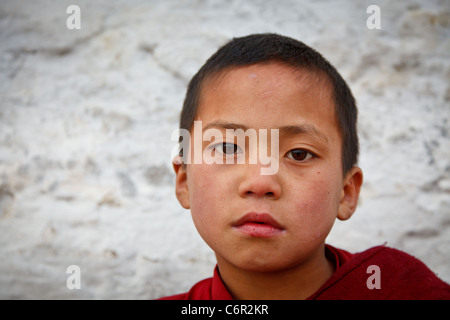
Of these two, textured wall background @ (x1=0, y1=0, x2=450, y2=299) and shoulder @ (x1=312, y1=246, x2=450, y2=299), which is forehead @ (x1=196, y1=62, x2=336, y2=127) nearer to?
shoulder @ (x1=312, y1=246, x2=450, y2=299)

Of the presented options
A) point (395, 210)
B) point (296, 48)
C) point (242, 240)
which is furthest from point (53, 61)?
point (395, 210)

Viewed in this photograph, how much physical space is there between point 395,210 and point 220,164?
1229 mm

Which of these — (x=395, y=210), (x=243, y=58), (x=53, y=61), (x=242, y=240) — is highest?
(x=53, y=61)

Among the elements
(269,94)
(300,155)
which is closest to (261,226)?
(300,155)

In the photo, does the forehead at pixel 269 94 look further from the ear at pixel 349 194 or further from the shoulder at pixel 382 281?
the shoulder at pixel 382 281

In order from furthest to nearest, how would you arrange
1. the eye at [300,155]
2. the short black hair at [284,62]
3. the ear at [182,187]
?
the ear at [182,187] → the short black hair at [284,62] → the eye at [300,155]

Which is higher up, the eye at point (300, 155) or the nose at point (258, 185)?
the eye at point (300, 155)

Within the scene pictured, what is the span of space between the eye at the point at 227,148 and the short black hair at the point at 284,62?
201 mm

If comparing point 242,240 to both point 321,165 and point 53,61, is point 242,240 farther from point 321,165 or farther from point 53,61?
point 53,61

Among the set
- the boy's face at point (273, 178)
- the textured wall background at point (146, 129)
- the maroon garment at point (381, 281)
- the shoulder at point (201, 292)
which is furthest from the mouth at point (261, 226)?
the textured wall background at point (146, 129)

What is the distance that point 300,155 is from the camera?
3.98 feet

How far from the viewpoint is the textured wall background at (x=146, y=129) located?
2096mm

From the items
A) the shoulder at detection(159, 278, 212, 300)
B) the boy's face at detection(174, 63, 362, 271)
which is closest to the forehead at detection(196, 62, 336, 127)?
the boy's face at detection(174, 63, 362, 271)
